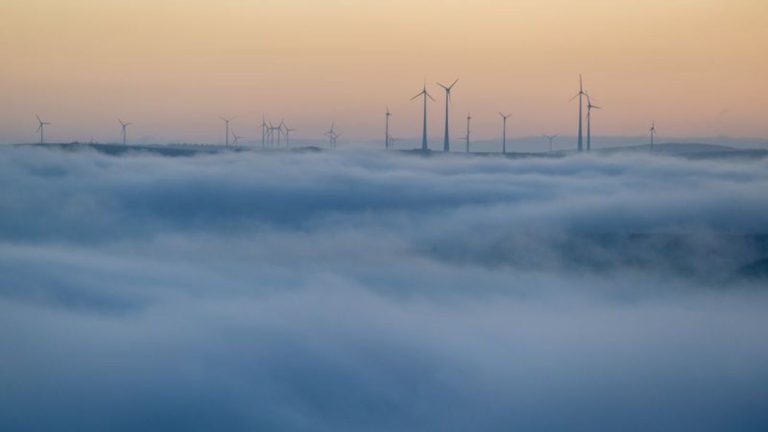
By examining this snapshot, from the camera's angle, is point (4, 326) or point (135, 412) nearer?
point (135, 412)

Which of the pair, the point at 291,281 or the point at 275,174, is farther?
the point at 275,174

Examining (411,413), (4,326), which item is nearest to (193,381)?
(411,413)

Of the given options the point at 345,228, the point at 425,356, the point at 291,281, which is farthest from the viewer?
the point at 345,228

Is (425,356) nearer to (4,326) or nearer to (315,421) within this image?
(315,421)

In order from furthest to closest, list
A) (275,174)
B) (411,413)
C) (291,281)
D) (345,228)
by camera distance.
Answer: (275,174), (345,228), (291,281), (411,413)

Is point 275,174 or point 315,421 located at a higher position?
point 275,174

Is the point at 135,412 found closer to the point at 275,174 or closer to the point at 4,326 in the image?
the point at 4,326

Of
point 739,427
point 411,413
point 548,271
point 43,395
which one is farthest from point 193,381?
point 548,271

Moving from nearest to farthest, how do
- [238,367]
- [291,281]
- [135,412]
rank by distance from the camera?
[135,412], [238,367], [291,281]

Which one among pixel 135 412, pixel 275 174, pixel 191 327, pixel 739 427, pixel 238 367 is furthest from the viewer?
pixel 275 174
